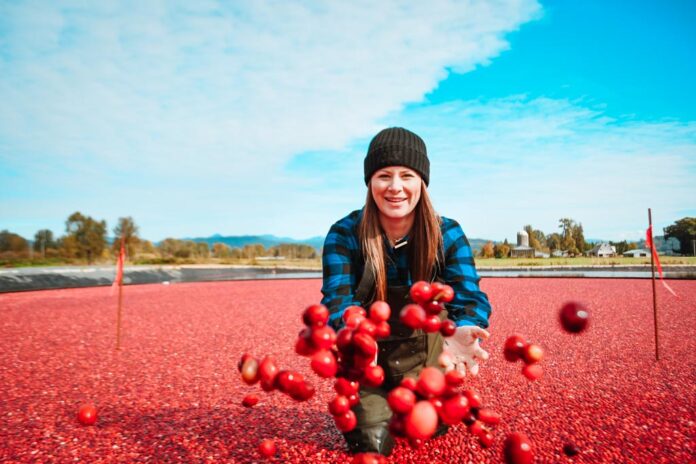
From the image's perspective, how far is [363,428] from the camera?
325 cm

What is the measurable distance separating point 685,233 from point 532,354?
1317 inches

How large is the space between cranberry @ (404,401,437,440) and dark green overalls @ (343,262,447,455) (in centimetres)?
161

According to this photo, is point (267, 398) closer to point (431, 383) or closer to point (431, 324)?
point (431, 324)

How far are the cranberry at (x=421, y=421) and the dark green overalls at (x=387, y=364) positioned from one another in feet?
5.29

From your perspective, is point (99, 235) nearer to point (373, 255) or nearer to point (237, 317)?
point (237, 317)

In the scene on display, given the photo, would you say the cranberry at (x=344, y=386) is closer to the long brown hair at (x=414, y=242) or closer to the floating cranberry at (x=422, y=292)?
the floating cranberry at (x=422, y=292)

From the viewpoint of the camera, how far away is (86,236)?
57688 millimetres

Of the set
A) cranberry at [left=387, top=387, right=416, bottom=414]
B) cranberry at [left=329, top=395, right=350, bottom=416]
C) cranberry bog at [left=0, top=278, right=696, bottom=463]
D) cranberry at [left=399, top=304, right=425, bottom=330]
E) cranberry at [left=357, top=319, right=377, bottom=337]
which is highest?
cranberry at [left=399, top=304, right=425, bottom=330]

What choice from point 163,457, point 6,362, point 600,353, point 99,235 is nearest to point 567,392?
point 600,353

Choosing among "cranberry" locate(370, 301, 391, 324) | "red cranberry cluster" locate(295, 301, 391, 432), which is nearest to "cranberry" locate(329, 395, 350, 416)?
"red cranberry cluster" locate(295, 301, 391, 432)

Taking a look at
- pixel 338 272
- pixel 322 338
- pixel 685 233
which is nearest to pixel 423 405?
pixel 322 338

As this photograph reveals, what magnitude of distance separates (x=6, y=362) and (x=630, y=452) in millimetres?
8629

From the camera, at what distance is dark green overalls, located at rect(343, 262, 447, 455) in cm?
324

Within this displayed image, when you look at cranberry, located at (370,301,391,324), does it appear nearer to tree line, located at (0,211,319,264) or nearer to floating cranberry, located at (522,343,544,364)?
floating cranberry, located at (522,343,544,364)
